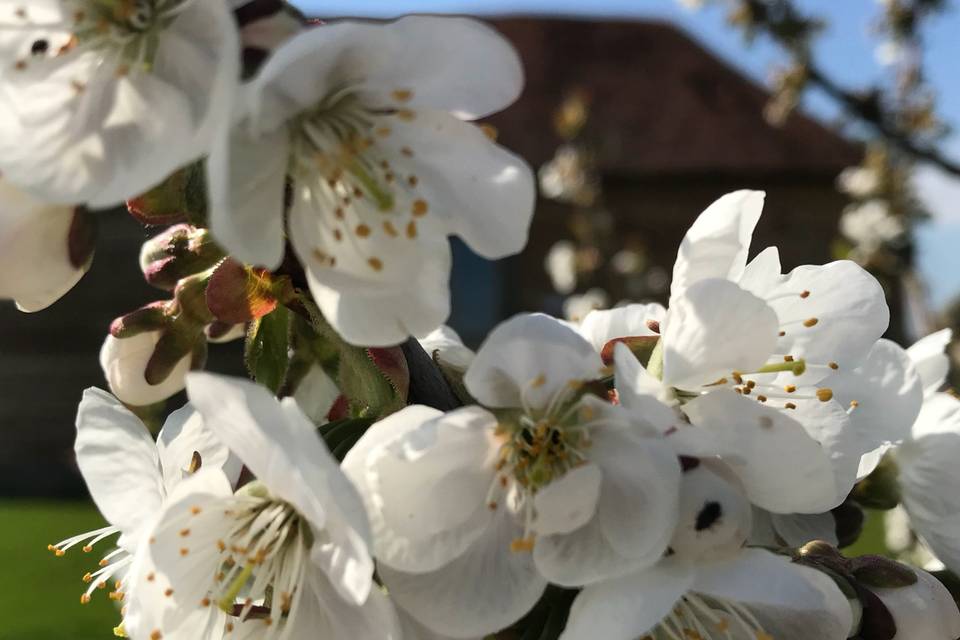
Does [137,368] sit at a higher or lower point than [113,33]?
lower

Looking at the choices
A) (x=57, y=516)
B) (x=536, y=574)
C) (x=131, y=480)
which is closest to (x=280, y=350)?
(x=131, y=480)

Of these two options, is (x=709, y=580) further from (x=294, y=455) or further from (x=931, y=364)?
(x=931, y=364)

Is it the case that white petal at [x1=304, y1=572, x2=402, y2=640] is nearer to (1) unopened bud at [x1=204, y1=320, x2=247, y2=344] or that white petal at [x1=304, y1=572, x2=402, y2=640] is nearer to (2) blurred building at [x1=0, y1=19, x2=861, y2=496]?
(1) unopened bud at [x1=204, y1=320, x2=247, y2=344]

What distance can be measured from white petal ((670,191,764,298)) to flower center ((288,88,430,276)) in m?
0.21

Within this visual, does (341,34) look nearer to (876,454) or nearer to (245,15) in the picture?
(245,15)

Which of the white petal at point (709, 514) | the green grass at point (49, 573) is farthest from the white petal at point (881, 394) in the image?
the green grass at point (49, 573)

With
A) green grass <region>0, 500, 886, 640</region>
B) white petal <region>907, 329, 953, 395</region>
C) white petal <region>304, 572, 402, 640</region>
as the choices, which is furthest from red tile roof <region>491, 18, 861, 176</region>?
white petal <region>304, 572, 402, 640</region>

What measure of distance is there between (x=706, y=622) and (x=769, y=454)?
0.56ft

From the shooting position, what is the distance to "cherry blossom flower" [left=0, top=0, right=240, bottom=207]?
530 mm

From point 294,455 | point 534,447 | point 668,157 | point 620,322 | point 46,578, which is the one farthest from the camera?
point 668,157

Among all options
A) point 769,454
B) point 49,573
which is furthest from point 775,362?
point 49,573

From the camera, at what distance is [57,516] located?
853cm

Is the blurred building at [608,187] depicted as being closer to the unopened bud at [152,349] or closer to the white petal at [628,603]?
the unopened bud at [152,349]

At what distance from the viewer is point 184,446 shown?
720 millimetres
